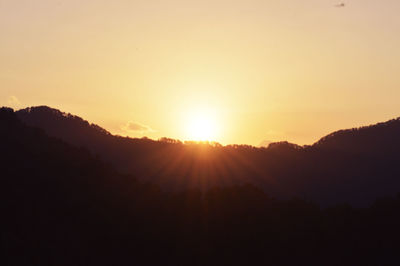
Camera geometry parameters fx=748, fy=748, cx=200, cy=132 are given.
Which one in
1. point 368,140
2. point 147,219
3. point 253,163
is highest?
point 368,140

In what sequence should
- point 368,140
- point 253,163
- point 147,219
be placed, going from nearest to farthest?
1. point 147,219
2. point 253,163
3. point 368,140

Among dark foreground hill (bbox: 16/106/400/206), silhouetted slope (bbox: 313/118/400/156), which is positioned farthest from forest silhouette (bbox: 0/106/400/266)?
silhouetted slope (bbox: 313/118/400/156)

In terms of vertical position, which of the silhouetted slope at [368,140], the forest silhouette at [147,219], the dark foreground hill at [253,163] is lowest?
the forest silhouette at [147,219]

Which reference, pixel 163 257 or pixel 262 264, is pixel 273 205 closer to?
pixel 262 264

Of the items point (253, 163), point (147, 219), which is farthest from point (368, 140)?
point (147, 219)

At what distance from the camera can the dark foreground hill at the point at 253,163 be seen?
105 metres

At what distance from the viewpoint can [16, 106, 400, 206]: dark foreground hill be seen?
10481 cm

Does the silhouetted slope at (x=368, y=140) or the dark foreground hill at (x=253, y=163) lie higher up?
the silhouetted slope at (x=368, y=140)

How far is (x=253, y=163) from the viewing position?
11719 cm

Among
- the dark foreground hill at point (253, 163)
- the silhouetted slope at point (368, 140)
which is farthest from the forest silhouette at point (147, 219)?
the silhouetted slope at point (368, 140)

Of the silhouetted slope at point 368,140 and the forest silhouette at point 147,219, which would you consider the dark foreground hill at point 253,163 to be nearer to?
the silhouetted slope at point 368,140

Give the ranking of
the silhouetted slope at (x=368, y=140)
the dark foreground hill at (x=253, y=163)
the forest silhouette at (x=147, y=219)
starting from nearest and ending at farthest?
the forest silhouette at (x=147, y=219), the dark foreground hill at (x=253, y=163), the silhouetted slope at (x=368, y=140)

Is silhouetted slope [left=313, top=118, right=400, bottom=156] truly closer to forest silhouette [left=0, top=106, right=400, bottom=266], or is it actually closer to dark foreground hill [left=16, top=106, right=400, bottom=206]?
dark foreground hill [left=16, top=106, right=400, bottom=206]

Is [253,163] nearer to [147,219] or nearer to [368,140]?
[368,140]
